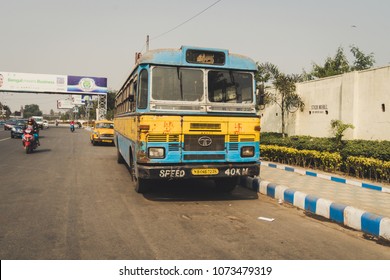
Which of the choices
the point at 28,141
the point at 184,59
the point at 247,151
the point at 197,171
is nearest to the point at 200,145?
the point at 197,171

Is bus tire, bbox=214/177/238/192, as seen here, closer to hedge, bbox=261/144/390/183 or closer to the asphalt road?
the asphalt road

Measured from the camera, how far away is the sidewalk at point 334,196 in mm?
5684

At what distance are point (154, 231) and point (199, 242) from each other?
79cm

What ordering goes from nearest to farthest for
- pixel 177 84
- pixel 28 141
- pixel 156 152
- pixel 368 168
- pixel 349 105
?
1. pixel 156 152
2. pixel 177 84
3. pixel 368 168
4. pixel 349 105
5. pixel 28 141

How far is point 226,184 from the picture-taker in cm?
845

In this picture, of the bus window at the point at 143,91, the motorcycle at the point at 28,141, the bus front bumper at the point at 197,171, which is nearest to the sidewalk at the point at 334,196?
the bus front bumper at the point at 197,171

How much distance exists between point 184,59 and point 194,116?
1.20 metres

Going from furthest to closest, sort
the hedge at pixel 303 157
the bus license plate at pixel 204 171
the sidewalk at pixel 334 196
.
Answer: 1. the hedge at pixel 303 157
2. the bus license plate at pixel 204 171
3. the sidewalk at pixel 334 196

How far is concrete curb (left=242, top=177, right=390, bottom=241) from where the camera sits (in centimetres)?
540

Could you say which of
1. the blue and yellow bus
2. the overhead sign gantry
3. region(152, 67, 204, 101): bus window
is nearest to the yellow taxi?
the blue and yellow bus

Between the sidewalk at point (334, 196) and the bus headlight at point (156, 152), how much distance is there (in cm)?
296

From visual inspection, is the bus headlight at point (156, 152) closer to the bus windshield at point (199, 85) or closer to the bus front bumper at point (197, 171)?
the bus front bumper at point (197, 171)

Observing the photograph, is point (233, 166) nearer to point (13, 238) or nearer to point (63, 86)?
point (13, 238)

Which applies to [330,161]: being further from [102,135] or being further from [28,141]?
[102,135]
